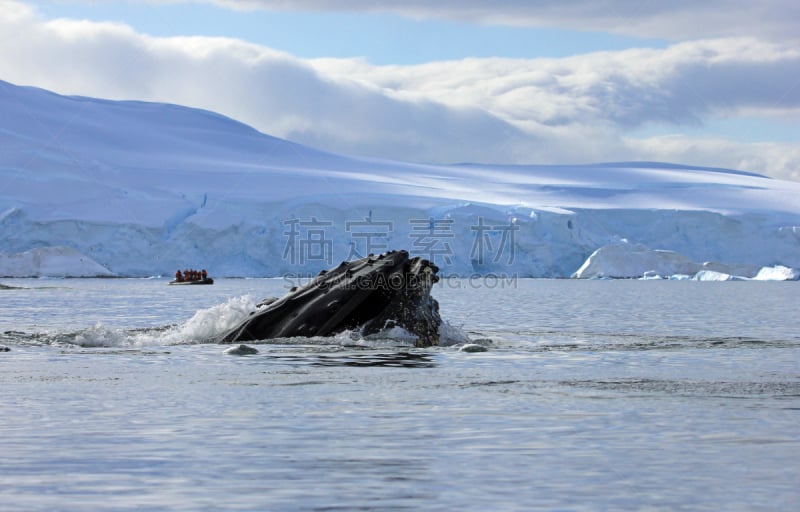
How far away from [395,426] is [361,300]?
22.9 feet

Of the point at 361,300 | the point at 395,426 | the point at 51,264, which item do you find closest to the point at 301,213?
the point at 51,264

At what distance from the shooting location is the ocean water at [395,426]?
7.04m

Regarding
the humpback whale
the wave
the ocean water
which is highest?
the humpback whale

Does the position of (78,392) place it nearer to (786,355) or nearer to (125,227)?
(786,355)

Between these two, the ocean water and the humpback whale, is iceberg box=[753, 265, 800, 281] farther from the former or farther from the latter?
the humpback whale

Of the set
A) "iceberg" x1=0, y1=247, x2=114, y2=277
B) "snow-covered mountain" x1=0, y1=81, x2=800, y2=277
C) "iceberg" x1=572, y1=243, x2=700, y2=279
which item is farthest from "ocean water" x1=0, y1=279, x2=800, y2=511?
"iceberg" x1=572, y1=243, x2=700, y2=279

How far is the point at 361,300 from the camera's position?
16.6 meters

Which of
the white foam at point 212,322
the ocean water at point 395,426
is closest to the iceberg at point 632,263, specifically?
the white foam at point 212,322

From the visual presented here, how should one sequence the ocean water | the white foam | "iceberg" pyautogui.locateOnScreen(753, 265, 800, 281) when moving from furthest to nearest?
"iceberg" pyautogui.locateOnScreen(753, 265, 800, 281)
the white foam
the ocean water

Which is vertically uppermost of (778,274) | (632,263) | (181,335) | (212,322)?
(632,263)

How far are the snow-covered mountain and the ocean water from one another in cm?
6070

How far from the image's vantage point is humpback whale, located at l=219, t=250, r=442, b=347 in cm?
1645

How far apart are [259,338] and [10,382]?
514cm

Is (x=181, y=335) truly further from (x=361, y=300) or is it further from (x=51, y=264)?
(x=51, y=264)
